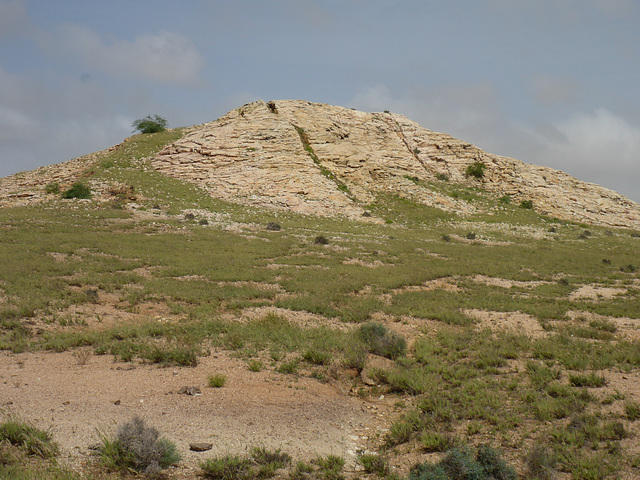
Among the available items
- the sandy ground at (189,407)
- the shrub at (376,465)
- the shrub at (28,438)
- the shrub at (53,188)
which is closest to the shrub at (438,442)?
the shrub at (376,465)

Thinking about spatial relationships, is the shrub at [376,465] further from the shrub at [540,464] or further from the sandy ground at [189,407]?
the shrub at [540,464]

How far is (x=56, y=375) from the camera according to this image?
792 cm

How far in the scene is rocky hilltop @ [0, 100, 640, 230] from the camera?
40750 mm

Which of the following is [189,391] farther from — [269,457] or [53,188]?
[53,188]

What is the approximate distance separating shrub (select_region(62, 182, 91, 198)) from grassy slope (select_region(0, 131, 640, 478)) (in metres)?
1.53

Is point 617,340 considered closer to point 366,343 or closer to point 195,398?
point 366,343

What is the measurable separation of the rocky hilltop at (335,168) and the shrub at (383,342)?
28432 mm

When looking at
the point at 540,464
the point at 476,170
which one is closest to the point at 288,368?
the point at 540,464

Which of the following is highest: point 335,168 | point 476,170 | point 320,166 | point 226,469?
point 476,170

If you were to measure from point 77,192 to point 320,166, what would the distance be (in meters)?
23.3

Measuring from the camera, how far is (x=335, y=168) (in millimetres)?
47969

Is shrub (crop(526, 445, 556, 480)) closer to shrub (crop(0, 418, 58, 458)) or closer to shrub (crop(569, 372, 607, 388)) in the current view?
shrub (crop(569, 372, 607, 388))

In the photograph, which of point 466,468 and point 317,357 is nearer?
point 466,468

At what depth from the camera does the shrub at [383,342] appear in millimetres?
9547
